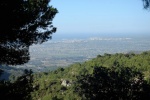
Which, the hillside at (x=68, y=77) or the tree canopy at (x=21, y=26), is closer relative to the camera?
the tree canopy at (x=21, y=26)

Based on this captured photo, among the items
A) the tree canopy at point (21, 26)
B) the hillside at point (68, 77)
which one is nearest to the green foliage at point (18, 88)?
the tree canopy at point (21, 26)

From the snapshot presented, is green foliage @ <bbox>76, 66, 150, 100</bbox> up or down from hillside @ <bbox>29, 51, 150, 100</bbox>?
up

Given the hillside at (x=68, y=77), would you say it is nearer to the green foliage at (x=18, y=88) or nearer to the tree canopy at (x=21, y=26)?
the tree canopy at (x=21, y=26)

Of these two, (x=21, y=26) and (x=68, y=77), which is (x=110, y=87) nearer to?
(x=21, y=26)

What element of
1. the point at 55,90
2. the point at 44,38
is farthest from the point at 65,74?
the point at 44,38

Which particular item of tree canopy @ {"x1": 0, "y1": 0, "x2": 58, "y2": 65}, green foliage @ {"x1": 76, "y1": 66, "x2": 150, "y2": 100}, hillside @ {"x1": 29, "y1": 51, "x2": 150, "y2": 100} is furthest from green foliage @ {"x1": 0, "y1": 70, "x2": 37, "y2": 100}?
hillside @ {"x1": 29, "y1": 51, "x2": 150, "y2": 100}

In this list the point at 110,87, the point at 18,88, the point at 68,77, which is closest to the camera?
the point at 110,87

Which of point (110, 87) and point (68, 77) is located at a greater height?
point (110, 87)

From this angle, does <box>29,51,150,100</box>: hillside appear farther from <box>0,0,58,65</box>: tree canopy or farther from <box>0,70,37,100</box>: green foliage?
<box>0,70,37,100</box>: green foliage

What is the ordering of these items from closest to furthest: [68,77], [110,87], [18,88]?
[110,87] < [18,88] < [68,77]

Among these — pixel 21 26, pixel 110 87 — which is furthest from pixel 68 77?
pixel 110 87
